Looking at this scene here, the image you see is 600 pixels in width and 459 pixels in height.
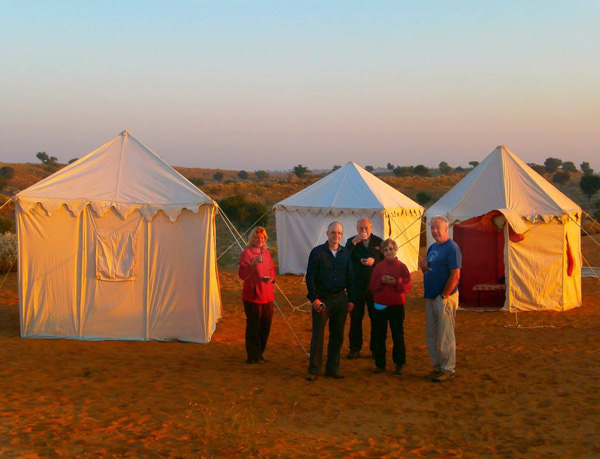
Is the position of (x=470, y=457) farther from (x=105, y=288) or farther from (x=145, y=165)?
(x=145, y=165)

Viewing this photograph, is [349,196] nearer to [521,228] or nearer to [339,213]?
[339,213]

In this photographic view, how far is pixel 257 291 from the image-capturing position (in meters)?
7.35

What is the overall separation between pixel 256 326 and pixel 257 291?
0.41m

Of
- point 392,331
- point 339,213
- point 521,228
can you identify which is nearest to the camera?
point 392,331

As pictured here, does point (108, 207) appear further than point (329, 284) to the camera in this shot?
Yes

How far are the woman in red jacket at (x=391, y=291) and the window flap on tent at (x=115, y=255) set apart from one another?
11.3 feet

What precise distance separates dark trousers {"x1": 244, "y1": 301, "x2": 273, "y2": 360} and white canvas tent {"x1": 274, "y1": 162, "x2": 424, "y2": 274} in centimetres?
837

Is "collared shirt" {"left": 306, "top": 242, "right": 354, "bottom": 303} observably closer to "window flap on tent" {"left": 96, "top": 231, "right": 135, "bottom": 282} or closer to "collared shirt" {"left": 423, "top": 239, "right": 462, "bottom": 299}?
"collared shirt" {"left": 423, "top": 239, "right": 462, "bottom": 299}

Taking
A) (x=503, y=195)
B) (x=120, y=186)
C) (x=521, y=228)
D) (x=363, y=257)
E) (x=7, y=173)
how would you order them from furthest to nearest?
(x=7, y=173)
(x=503, y=195)
(x=521, y=228)
(x=120, y=186)
(x=363, y=257)

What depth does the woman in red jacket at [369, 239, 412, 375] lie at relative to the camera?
6.72 m

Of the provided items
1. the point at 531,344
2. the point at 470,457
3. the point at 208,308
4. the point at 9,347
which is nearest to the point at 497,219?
the point at 531,344

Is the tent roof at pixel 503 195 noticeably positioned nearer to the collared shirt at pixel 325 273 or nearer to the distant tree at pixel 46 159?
the collared shirt at pixel 325 273

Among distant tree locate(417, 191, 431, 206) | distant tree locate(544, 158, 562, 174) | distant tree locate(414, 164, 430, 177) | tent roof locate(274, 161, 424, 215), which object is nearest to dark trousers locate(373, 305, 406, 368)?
tent roof locate(274, 161, 424, 215)

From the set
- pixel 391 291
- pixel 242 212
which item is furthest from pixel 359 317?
pixel 242 212
